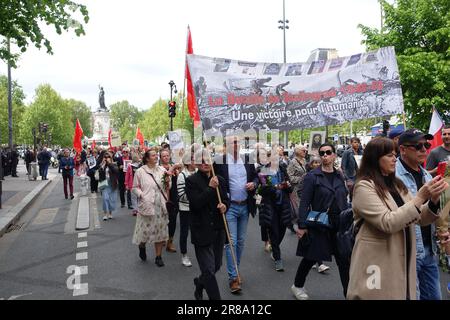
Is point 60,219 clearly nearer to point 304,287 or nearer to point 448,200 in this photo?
point 304,287

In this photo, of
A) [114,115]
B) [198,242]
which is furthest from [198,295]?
[114,115]

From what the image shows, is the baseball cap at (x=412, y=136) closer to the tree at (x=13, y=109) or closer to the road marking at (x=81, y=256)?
the road marking at (x=81, y=256)

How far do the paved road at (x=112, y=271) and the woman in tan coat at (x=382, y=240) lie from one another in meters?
2.41

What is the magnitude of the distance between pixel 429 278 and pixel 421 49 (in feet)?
47.7

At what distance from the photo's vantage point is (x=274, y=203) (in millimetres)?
6324

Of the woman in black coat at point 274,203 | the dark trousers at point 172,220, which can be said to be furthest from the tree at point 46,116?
the woman in black coat at point 274,203

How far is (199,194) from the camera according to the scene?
14.8 feet

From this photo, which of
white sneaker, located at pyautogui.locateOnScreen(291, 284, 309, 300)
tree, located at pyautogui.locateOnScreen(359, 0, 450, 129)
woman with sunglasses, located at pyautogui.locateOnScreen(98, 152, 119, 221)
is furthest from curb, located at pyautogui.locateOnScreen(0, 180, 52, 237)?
tree, located at pyautogui.locateOnScreen(359, 0, 450, 129)

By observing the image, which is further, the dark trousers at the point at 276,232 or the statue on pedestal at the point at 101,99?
the statue on pedestal at the point at 101,99

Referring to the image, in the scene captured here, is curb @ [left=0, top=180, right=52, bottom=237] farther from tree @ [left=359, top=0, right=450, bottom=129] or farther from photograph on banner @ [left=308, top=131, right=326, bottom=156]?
tree @ [left=359, top=0, right=450, bottom=129]

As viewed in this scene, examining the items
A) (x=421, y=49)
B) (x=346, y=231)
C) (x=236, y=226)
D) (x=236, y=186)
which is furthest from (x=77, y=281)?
(x=421, y=49)

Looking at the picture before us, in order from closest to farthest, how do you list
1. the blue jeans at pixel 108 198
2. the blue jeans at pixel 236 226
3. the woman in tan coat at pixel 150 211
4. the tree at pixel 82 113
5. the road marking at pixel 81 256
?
the blue jeans at pixel 236 226 < the woman in tan coat at pixel 150 211 < the road marking at pixel 81 256 < the blue jeans at pixel 108 198 < the tree at pixel 82 113

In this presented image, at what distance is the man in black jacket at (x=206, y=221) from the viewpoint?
4445 millimetres

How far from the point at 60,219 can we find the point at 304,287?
7998mm
